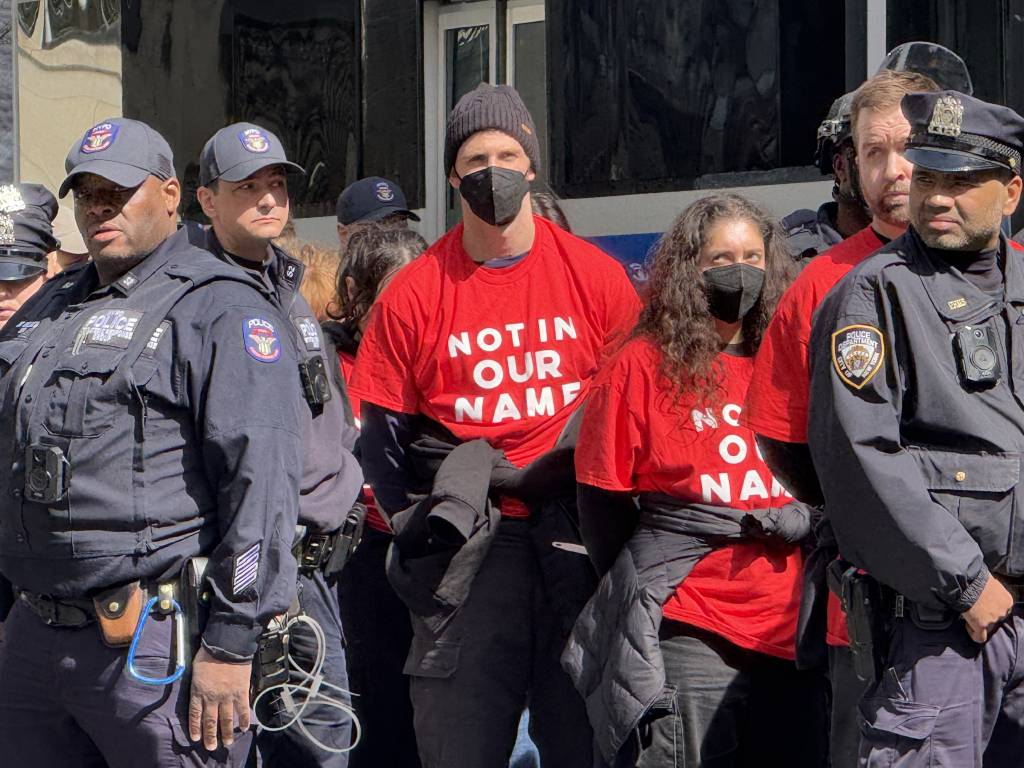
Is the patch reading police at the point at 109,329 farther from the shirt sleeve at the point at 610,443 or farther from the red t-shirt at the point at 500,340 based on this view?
the shirt sleeve at the point at 610,443

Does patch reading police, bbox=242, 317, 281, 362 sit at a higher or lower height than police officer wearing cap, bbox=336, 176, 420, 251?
lower

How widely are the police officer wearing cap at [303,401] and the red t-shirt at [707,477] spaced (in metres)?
0.88

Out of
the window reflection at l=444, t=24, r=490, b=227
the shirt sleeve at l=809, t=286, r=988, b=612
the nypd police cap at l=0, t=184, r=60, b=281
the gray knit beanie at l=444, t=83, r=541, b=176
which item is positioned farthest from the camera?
the window reflection at l=444, t=24, r=490, b=227

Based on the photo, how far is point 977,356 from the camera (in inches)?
122

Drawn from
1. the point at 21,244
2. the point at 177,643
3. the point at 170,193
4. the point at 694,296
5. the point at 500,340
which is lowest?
the point at 177,643

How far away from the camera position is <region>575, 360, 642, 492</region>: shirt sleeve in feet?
12.2

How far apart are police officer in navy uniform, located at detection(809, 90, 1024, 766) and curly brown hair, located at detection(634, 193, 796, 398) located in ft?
1.84

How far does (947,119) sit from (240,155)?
2116 millimetres

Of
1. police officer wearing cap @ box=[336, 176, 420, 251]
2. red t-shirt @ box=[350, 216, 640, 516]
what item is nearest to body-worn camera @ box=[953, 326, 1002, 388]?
red t-shirt @ box=[350, 216, 640, 516]

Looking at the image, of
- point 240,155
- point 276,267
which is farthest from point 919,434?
point 240,155

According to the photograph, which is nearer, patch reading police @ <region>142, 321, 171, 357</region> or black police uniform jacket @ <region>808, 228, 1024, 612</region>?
black police uniform jacket @ <region>808, 228, 1024, 612</region>

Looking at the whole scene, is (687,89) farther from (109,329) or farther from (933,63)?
(109,329)

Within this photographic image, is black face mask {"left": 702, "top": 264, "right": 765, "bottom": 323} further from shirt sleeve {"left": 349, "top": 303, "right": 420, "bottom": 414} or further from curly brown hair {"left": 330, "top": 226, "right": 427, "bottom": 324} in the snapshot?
curly brown hair {"left": 330, "top": 226, "right": 427, "bottom": 324}

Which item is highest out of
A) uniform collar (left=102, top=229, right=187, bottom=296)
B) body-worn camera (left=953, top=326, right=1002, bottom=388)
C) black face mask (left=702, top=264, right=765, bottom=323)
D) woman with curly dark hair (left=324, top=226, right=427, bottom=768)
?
uniform collar (left=102, top=229, right=187, bottom=296)
